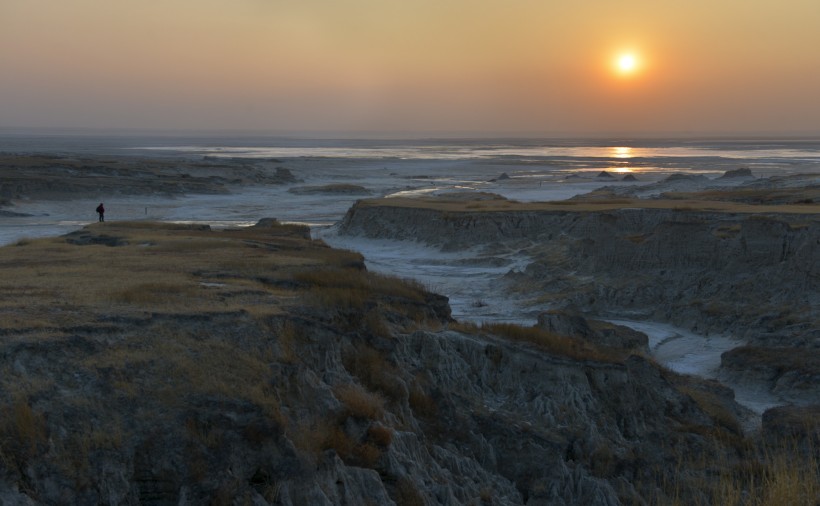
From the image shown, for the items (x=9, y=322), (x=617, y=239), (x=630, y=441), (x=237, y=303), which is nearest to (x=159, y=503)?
(x=9, y=322)

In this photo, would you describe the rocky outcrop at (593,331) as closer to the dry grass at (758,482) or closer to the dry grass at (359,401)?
the dry grass at (758,482)

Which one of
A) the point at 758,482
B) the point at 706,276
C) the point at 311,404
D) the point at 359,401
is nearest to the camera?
the point at 311,404

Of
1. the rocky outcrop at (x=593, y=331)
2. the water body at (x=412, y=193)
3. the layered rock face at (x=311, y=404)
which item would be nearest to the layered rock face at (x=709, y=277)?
the water body at (x=412, y=193)

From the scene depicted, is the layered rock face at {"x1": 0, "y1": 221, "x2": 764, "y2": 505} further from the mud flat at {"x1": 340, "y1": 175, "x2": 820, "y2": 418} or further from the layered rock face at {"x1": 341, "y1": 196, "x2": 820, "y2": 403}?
the layered rock face at {"x1": 341, "y1": 196, "x2": 820, "y2": 403}

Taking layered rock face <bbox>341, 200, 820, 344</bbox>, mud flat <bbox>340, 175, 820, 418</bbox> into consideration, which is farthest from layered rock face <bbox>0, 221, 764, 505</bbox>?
layered rock face <bbox>341, 200, 820, 344</bbox>

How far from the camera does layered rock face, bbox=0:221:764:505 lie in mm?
8969

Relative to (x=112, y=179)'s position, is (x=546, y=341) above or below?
above

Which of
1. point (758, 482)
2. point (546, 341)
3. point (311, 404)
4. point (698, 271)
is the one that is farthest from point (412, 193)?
point (311, 404)

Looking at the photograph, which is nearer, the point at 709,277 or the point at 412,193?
the point at 709,277

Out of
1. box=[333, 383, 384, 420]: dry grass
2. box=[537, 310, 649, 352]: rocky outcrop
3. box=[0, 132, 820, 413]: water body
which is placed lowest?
box=[0, 132, 820, 413]: water body

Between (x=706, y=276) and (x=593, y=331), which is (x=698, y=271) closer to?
(x=706, y=276)

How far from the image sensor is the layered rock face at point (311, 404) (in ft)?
29.4

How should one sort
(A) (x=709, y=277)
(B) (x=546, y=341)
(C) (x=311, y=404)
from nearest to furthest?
1. (C) (x=311, y=404)
2. (B) (x=546, y=341)
3. (A) (x=709, y=277)

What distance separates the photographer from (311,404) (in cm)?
1077
